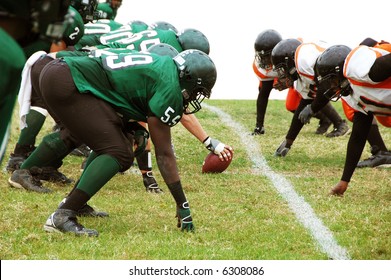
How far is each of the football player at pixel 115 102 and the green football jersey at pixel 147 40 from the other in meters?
2.02

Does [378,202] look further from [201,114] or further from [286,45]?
[201,114]

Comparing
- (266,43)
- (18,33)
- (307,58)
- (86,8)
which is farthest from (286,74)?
(18,33)

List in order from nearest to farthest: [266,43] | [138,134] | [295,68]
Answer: [138,134] → [295,68] → [266,43]

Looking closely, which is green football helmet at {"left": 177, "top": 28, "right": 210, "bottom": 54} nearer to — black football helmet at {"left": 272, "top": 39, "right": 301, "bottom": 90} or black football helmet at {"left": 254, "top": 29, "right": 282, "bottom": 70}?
black football helmet at {"left": 272, "top": 39, "right": 301, "bottom": 90}

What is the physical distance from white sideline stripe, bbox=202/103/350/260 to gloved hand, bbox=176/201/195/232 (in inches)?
33.3

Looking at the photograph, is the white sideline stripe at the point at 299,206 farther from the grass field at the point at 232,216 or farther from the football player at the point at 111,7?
the football player at the point at 111,7

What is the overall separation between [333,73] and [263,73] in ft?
15.2

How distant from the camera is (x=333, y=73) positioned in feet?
22.2

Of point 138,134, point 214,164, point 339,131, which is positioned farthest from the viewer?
point 339,131

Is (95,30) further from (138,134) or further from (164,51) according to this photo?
(138,134)

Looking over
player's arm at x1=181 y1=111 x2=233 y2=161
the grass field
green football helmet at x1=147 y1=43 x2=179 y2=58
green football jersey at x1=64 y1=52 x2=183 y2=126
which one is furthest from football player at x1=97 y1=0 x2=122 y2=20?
green football jersey at x1=64 y1=52 x2=183 y2=126

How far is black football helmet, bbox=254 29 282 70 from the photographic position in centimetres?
1048

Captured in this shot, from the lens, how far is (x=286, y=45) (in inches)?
370

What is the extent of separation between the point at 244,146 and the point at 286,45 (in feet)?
5.39
